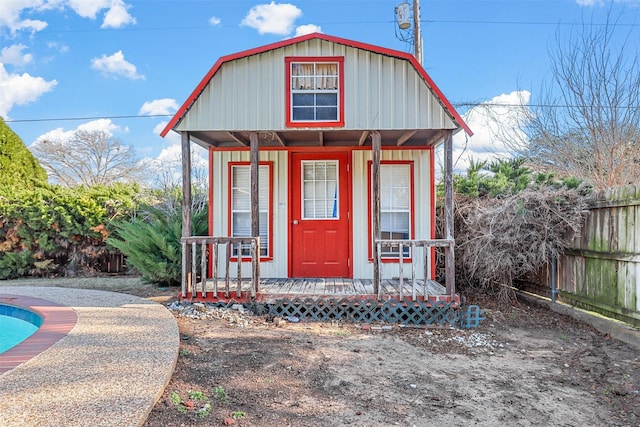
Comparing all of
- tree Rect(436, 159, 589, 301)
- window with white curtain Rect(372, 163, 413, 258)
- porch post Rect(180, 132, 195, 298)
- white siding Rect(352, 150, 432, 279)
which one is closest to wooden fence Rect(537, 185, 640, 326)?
tree Rect(436, 159, 589, 301)

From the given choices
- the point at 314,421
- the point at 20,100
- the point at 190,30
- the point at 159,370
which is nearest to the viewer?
the point at 314,421

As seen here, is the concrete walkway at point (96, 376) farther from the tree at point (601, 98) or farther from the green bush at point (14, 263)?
the tree at point (601, 98)

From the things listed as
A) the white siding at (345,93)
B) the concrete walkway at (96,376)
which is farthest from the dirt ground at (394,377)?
the white siding at (345,93)

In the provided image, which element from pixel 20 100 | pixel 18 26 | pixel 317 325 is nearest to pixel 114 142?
pixel 20 100

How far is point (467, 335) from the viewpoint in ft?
17.5

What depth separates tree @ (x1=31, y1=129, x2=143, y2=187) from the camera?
71.7 ft

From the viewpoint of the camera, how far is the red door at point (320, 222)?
7297 mm

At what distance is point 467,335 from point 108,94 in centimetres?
2101

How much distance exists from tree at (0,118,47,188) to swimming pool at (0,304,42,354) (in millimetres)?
6663

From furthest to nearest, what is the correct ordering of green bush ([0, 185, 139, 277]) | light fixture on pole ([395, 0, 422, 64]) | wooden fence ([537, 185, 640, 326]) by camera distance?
light fixture on pole ([395, 0, 422, 64]) → green bush ([0, 185, 139, 277]) → wooden fence ([537, 185, 640, 326])

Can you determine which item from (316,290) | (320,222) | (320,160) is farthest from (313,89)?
(316,290)

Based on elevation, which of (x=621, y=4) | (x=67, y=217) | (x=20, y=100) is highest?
(x=20, y=100)

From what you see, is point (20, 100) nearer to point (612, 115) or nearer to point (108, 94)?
point (108, 94)

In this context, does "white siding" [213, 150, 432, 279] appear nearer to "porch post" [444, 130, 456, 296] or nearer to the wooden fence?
"porch post" [444, 130, 456, 296]
